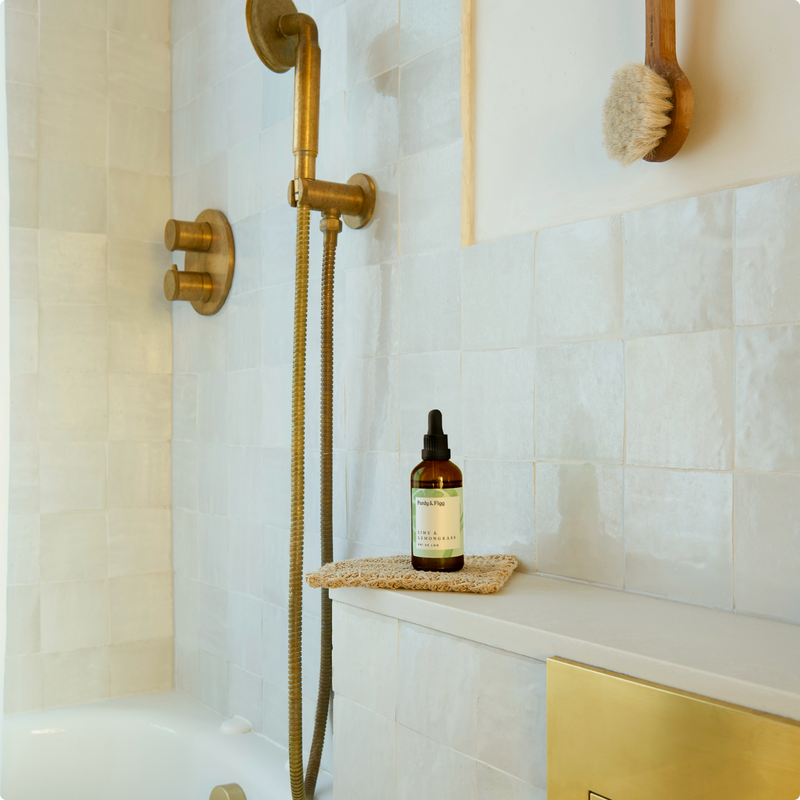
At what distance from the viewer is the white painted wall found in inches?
27.5

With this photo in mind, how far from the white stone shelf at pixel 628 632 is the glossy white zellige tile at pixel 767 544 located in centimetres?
2

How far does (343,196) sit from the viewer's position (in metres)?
1.15

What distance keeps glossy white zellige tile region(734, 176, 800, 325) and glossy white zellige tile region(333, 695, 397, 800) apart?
538 millimetres

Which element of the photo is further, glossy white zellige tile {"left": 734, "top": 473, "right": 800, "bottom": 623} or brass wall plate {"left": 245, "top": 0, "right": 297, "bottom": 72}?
brass wall plate {"left": 245, "top": 0, "right": 297, "bottom": 72}

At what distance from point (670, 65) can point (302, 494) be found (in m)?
0.69

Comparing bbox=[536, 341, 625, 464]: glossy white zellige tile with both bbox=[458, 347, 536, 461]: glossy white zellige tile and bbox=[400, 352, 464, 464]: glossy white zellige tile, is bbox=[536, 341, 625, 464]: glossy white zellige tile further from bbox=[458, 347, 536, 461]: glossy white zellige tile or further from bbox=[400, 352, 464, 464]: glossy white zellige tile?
bbox=[400, 352, 464, 464]: glossy white zellige tile

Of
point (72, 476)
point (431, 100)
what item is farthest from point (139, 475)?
point (431, 100)

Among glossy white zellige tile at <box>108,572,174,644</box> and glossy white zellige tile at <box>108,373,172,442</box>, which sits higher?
glossy white zellige tile at <box>108,373,172,442</box>

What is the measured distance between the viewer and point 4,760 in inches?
59.4

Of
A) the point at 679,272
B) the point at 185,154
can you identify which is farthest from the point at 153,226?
the point at 679,272

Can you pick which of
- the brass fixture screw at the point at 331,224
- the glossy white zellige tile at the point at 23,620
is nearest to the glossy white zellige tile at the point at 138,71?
the brass fixture screw at the point at 331,224

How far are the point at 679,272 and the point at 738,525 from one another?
0.24 meters

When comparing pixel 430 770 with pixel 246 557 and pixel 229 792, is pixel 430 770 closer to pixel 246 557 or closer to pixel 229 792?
pixel 229 792

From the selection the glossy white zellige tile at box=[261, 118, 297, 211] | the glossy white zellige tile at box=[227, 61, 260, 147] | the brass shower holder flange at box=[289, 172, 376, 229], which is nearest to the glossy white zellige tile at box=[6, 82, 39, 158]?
the glossy white zellige tile at box=[227, 61, 260, 147]
